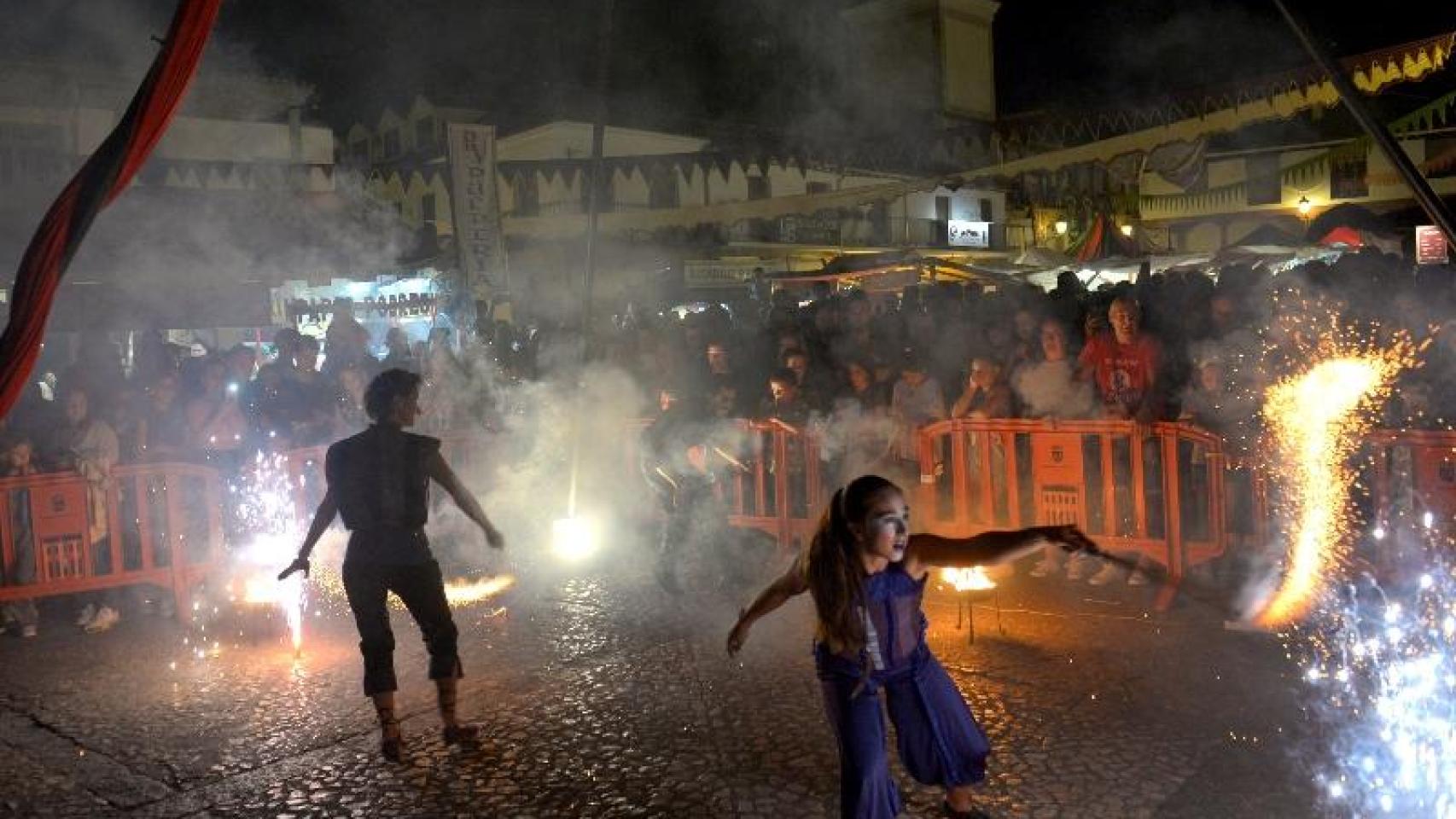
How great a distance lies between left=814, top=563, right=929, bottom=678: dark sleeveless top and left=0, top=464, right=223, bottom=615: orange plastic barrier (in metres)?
5.66

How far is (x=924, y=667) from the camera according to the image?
11.3ft

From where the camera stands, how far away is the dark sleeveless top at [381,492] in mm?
4773

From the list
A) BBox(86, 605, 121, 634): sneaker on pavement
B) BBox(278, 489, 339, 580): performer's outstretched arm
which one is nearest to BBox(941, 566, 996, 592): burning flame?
BBox(278, 489, 339, 580): performer's outstretched arm

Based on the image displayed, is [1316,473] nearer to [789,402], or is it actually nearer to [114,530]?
[789,402]

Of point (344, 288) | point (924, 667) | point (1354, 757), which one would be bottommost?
point (1354, 757)

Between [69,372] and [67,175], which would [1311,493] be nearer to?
[69,372]

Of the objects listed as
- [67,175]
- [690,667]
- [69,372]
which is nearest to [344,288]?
[67,175]

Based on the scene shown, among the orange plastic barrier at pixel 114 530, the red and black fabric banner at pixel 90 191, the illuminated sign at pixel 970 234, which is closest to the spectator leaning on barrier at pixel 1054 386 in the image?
the orange plastic barrier at pixel 114 530

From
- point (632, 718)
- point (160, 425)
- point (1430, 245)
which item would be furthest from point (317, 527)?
point (1430, 245)

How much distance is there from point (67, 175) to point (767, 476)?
11.7 m

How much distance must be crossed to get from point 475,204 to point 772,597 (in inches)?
338

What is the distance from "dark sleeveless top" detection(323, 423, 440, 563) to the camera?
15.7 ft

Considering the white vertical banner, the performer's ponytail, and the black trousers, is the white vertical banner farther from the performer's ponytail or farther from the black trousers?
the performer's ponytail

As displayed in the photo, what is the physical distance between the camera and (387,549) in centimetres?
478
